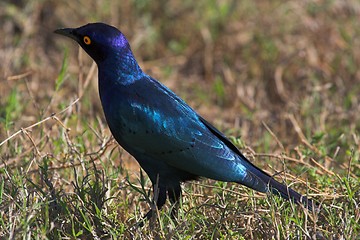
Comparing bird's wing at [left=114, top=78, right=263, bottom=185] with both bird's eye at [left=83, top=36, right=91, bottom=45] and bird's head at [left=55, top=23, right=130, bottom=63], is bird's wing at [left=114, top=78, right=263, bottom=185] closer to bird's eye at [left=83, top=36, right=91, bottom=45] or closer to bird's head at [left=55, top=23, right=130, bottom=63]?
bird's head at [left=55, top=23, right=130, bottom=63]

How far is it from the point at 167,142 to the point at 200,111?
2567 mm

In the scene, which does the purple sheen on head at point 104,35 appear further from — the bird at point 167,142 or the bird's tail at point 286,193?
the bird's tail at point 286,193

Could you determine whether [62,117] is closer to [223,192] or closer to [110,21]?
[223,192]

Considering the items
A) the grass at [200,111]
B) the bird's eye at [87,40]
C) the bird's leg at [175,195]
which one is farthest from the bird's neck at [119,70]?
the bird's leg at [175,195]

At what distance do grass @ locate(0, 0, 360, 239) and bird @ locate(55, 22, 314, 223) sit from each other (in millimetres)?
114

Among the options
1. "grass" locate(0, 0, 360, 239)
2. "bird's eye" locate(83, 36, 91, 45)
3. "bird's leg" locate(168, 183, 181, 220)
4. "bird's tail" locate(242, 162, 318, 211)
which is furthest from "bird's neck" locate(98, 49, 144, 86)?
"bird's tail" locate(242, 162, 318, 211)

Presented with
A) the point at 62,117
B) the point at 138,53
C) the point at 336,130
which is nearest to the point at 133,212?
the point at 62,117

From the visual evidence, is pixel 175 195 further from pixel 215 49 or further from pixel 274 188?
pixel 215 49

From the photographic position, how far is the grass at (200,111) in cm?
379

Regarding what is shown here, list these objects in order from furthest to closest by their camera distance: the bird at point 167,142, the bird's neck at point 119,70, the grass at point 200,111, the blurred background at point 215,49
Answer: the blurred background at point 215,49, the bird's neck at point 119,70, the bird at point 167,142, the grass at point 200,111

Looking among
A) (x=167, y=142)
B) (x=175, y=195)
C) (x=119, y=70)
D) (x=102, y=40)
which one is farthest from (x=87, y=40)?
(x=175, y=195)

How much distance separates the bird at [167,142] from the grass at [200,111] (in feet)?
0.37

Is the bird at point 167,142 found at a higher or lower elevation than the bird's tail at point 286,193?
higher

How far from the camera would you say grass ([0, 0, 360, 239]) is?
3.79 meters
